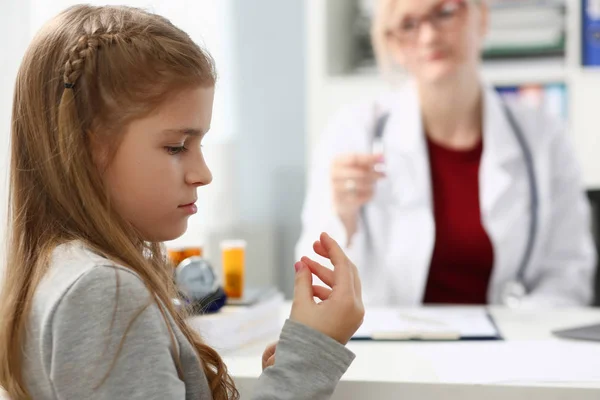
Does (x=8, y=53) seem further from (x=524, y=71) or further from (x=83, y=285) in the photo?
(x=524, y=71)

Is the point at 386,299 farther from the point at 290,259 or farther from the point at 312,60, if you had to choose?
the point at 290,259

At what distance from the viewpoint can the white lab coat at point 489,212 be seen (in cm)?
175

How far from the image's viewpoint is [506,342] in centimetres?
118

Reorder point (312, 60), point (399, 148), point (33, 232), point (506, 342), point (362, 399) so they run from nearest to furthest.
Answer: point (33, 232), point (362, 399), point (506, 342), point (399, 148), point (312, 60)

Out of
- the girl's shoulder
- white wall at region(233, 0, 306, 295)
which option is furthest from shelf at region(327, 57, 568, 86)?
the girl's shoulder

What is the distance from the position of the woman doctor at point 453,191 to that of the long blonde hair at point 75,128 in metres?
0.95

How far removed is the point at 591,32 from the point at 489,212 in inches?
28.3

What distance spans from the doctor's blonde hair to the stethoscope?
0.12 meters

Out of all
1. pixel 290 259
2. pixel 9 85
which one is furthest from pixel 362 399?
pixel 290 259

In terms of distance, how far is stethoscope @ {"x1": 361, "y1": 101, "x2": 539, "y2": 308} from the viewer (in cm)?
170

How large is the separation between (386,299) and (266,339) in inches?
22.5

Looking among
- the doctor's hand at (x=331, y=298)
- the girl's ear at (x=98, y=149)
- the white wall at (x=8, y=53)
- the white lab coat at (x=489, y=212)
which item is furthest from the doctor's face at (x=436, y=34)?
the girl's ear at (x=98, y=149)

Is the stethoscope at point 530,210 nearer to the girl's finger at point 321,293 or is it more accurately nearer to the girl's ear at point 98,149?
the girl's finger at point 321,293

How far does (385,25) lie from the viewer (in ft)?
6.10
